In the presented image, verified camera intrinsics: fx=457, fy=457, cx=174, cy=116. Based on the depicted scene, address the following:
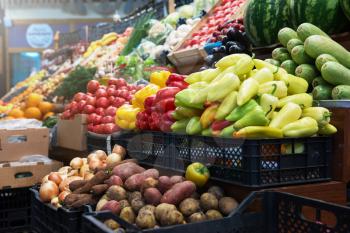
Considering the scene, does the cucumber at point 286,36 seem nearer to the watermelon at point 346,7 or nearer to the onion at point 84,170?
the watermelon at point 346,7

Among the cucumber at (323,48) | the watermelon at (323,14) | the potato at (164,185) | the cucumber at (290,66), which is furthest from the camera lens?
the watermelon at (323,14)

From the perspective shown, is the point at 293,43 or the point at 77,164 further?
the point at 77,164

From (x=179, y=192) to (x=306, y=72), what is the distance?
2.60 feet

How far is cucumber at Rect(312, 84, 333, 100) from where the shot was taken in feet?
6.09

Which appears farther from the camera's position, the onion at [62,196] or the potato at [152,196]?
the onion at [62,196]

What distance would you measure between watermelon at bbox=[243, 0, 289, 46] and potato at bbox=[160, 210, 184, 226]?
143 cm

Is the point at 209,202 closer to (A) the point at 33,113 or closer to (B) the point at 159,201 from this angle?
(B) the point at 159,201

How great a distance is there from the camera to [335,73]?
1835 mm

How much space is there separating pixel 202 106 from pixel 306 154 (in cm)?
45

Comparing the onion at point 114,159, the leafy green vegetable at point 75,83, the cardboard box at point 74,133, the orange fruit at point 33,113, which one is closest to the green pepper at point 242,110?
the onion at point 114,159

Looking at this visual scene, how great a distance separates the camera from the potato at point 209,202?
5.15 feet

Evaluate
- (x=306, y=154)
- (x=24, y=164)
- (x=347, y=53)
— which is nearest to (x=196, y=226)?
(x=306, y=154)

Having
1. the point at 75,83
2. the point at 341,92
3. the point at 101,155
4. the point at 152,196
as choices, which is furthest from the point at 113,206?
the point at 75,83

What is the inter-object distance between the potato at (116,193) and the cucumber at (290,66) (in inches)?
35.6
